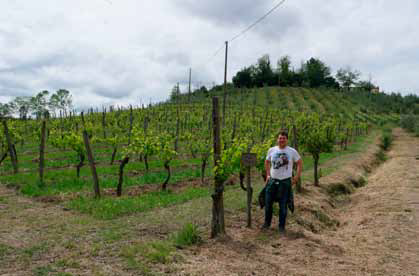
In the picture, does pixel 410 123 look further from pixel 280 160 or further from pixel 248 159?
Result: pixel 248 159

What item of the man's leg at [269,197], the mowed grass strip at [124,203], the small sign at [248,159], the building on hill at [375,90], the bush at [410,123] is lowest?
the mowed grass strip at [124,203]

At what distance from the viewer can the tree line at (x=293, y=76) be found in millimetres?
80219

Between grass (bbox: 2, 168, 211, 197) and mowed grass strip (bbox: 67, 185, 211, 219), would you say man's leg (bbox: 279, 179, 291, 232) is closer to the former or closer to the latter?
mowed grass strip (bbox: 67, 185, 211, 219)

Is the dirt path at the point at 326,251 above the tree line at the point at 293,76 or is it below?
below

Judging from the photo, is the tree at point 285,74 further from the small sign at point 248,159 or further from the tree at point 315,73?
the small sign at point 248,159

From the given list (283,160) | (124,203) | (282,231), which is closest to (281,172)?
(283,160)

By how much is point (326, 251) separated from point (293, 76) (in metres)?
80.3

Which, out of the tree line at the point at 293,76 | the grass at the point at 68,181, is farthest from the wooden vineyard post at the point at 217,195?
the tree line at the point at 293,76

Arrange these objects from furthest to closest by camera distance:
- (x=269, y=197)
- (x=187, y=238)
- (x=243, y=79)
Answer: (x=243, y=79) → (x=269, y=197) → (x=187, y=238)

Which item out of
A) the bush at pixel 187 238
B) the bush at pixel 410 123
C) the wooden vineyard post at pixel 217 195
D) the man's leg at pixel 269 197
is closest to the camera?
the bush at pixel 187 238

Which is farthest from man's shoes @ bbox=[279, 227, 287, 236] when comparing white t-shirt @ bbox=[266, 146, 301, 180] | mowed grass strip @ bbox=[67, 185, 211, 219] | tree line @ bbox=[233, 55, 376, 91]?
tree line @ bbox=[233, 55, 376, 91]

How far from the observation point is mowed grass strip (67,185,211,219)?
8.42 meters

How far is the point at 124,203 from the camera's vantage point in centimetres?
903

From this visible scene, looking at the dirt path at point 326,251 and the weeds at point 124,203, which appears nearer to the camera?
the dirt path at point 326,251
